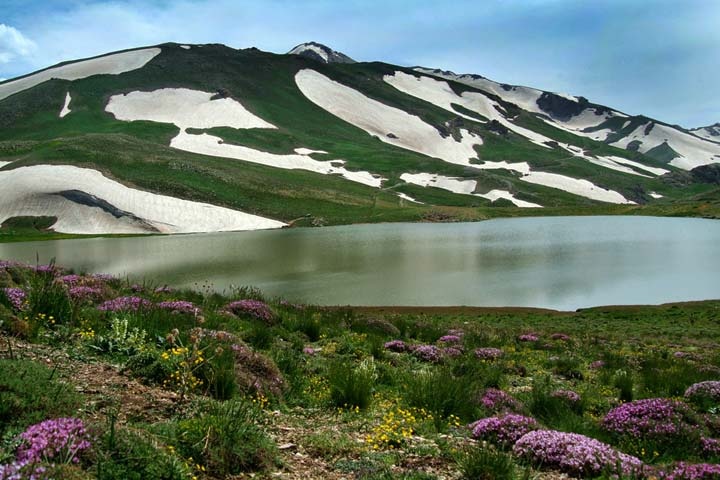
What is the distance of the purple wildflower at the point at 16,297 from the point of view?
938 cm

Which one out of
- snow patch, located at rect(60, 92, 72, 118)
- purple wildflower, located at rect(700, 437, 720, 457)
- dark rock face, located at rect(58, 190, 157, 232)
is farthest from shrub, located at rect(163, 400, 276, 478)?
snow patch, located at rect(60, 92, 72, 118)

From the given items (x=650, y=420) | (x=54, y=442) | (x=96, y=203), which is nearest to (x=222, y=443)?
(x=54, y=442)

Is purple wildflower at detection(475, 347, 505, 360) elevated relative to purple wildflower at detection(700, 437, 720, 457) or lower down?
lower down

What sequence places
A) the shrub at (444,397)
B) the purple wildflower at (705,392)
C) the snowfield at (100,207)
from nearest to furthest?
the shrub at (444,397), the purple wildflower at (705,392), the snowfield at (100,207)

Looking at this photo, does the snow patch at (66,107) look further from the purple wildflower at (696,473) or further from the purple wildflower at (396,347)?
the purple wildflower at (696,473)

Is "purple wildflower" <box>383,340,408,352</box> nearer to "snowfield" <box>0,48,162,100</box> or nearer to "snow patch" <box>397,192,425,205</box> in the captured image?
"snow patch" <box>397,192,425,205</box>

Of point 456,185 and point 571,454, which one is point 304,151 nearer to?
point 456,185

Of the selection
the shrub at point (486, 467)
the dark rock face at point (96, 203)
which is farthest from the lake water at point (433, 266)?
the shrub at point (486, 467)

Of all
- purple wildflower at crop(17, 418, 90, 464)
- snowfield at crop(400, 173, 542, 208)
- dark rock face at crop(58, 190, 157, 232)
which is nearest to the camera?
purple wildflower at crop(17, 418, 90, 464)

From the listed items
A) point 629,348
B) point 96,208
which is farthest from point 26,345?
point 96,208

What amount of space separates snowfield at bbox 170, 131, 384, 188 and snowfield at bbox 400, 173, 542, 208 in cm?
1269

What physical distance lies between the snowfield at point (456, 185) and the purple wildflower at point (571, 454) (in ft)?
475

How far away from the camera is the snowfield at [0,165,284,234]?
8519 centimetres

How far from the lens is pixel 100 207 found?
87875 millimetres
